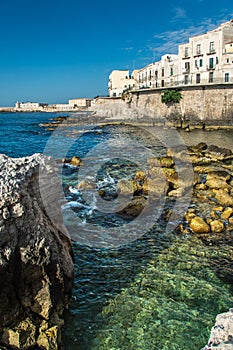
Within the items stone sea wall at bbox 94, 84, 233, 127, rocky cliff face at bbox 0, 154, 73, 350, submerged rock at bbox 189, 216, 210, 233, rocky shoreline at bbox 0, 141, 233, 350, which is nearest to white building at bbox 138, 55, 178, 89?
stone sea wall at bbox 94, 84, 233, 127

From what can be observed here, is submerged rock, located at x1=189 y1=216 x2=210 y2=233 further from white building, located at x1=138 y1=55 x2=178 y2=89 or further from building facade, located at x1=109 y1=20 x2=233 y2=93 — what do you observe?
white building, located at x1=138 y1=55 x2=178 y2=89

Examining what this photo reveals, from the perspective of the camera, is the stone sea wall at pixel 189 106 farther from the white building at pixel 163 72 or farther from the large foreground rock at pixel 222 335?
the large foreground rock at pixel 222 335

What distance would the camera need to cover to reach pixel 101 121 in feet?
185

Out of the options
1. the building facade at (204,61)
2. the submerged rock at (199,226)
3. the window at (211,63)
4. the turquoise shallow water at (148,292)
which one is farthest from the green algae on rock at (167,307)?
the window at (211,63)

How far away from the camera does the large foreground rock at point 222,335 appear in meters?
3.50

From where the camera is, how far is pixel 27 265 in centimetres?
515

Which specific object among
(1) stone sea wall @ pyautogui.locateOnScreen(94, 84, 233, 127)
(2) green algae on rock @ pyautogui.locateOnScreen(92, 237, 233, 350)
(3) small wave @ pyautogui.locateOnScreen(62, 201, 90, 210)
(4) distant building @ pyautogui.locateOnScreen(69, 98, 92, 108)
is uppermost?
(4) distant building @ pyautogui.locateOnScreen(69, 98, 92, 108)

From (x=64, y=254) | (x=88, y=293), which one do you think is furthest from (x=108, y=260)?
(x=64, y=254)

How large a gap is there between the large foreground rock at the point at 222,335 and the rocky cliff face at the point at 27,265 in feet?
8.82

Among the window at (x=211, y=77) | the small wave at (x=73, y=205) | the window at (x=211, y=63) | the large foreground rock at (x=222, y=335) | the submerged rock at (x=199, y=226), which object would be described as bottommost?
the submerged rock at (x=199, y=226)

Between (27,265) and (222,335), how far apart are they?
3.12m

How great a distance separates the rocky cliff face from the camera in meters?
4.91

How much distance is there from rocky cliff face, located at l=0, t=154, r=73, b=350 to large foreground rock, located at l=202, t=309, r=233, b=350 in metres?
2.69

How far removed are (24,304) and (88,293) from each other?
2.09 meters
